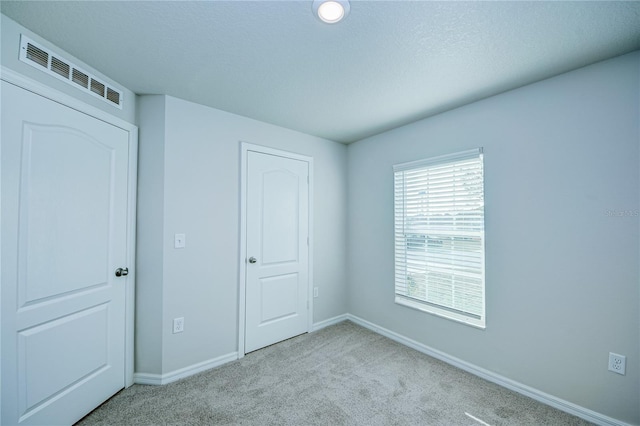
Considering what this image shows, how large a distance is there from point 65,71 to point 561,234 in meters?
3.65

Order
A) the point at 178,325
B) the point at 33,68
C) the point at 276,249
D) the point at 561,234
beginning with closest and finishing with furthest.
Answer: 1. the point at 33,68
2. the point at 561,234
3. the point at 178,325
4. the point at 276,249

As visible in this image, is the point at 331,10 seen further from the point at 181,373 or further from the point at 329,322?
the point at 329,322

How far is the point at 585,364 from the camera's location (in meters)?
1.81

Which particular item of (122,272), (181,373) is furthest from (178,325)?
(122,272)

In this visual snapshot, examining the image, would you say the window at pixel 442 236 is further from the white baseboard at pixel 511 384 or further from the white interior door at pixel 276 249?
the white interior door at pixel 276 249

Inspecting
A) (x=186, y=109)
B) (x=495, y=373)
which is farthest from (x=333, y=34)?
(x=495, y=373)

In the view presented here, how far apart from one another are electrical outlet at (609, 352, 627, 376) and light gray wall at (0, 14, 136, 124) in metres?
3.99

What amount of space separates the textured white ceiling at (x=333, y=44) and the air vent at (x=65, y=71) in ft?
0.29

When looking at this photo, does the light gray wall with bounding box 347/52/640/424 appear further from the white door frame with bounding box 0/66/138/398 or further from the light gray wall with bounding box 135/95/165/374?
the white door frame with bounding box 0/66/138/398

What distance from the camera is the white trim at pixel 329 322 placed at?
3.33 m

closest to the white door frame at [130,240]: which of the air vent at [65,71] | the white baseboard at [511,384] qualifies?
the air vent at [65,71]

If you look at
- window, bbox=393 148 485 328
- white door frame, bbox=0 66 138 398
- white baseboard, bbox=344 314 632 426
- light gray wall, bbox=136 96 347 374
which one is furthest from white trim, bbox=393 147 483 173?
white door frame, bbox=0 66 138 398

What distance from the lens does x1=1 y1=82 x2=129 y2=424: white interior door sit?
4.77ft

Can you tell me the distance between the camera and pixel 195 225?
243 cm
